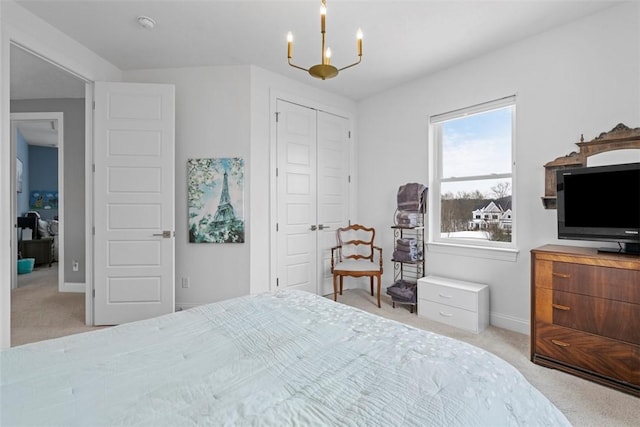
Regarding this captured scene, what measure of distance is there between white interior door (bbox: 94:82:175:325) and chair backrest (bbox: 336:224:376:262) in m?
2.21

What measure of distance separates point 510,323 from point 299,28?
136 inches

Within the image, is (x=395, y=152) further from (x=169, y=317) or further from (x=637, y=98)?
(x=169, y=317)

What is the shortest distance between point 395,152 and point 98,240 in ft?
11.8

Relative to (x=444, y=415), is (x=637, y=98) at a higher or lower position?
higher

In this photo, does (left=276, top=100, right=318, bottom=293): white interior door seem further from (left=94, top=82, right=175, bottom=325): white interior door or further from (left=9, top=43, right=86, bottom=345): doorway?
(left=9, top=43, right=86, bottom=345): doorway

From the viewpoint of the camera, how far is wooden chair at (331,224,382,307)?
3955 mm

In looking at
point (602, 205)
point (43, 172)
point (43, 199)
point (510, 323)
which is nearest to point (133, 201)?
point (510, 323)

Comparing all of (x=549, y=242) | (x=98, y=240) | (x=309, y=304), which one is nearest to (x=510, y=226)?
(x=549, y=242)

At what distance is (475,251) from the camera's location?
327 cm

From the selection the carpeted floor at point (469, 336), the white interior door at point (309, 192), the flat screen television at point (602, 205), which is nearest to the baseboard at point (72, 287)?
the carpeted floor at point (469, 336)

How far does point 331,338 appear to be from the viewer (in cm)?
125

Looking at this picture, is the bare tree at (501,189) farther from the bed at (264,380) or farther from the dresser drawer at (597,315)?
the bed at (264,380)

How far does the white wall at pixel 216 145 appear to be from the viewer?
3496 mm

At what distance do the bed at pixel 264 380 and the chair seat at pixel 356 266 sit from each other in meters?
2.40
